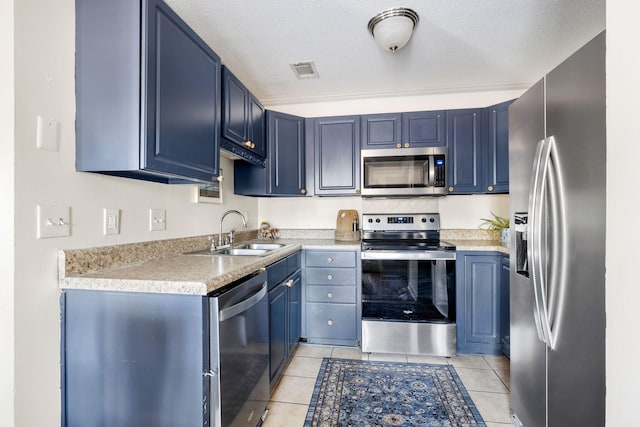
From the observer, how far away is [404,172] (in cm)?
254

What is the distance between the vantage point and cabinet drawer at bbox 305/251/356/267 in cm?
236

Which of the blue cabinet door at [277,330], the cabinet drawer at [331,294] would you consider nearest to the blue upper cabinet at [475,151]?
the cabinet drawer at [331,294]

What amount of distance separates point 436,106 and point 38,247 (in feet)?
9.97

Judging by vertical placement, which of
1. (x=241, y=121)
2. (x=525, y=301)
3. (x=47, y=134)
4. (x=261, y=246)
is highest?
(x=241, y=121)

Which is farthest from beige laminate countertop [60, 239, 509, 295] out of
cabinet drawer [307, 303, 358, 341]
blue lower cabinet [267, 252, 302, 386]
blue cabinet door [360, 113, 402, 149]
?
blue cabinet door [360, 113, 402, 149]

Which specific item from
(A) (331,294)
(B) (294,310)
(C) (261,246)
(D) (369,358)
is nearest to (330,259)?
(A) (331,294)

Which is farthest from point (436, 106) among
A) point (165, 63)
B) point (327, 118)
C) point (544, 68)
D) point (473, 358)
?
point (165, 63)

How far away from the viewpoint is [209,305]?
Result: 3.34ft

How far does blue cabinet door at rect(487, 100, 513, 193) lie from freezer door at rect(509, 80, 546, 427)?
1.04 meters

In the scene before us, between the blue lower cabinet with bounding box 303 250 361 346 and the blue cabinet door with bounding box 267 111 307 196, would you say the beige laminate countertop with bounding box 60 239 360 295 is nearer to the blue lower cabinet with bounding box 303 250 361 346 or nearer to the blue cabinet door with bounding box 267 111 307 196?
the blue lower cabinet with bounding box 303 250 361 346

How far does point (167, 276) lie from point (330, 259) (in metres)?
1.45
